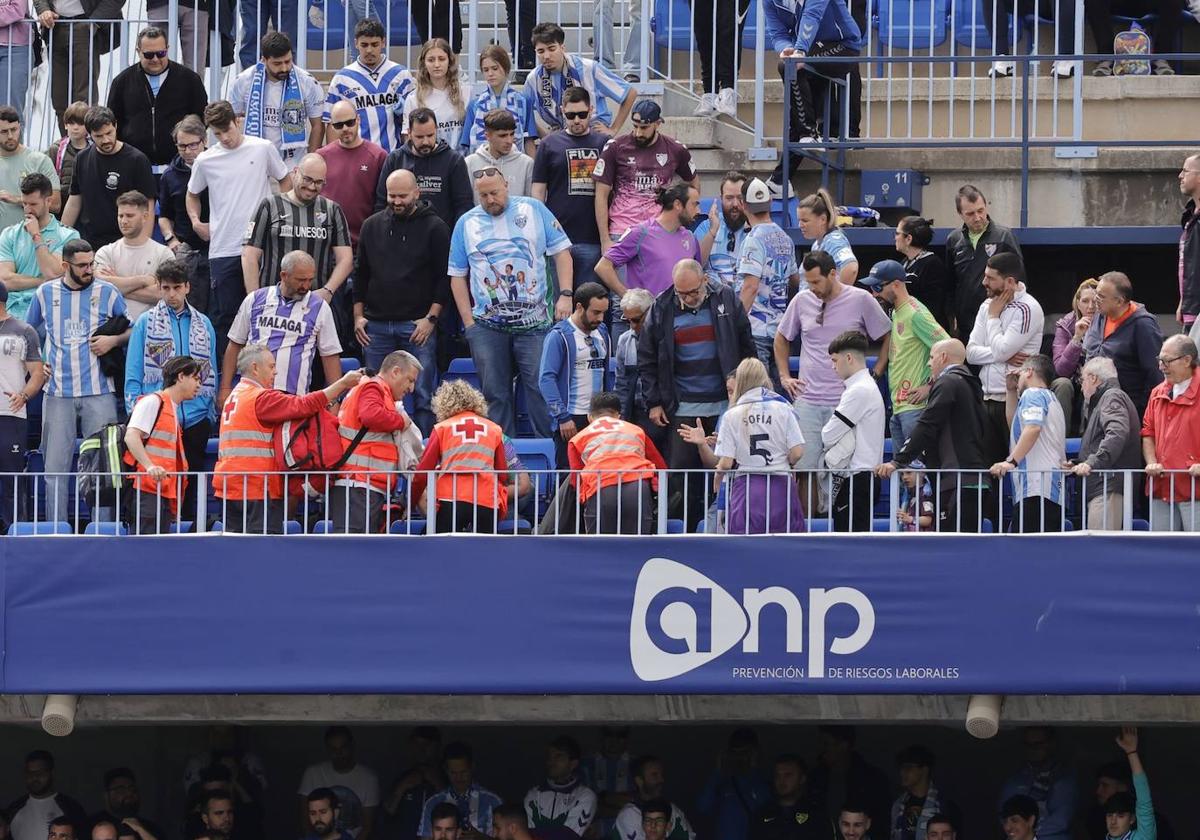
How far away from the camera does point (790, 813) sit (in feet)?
44.8

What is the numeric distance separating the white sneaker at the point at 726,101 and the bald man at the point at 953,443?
195 inches

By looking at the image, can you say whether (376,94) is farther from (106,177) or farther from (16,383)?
(16,383)

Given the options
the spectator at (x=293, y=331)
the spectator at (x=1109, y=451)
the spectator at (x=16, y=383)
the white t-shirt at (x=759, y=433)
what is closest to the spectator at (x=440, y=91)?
the spectator at (x=293, y=331)


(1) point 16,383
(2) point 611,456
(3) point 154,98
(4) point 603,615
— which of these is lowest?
(4) point 603,615

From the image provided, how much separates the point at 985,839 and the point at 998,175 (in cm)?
464

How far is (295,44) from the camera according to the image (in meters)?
18.1

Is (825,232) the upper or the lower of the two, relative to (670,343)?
upper

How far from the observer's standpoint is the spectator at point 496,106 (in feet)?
50.6

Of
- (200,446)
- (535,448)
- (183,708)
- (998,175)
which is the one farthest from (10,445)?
(998,175)

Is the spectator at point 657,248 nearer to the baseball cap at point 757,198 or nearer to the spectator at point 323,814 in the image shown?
the baseball cap at point 757,198

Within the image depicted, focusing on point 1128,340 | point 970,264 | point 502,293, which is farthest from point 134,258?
point 1128,340

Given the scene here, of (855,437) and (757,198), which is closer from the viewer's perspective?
(855,437)

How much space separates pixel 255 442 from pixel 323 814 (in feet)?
8.63

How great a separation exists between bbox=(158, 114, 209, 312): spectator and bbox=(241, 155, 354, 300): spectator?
72cm
